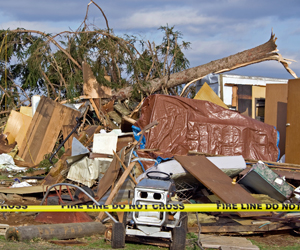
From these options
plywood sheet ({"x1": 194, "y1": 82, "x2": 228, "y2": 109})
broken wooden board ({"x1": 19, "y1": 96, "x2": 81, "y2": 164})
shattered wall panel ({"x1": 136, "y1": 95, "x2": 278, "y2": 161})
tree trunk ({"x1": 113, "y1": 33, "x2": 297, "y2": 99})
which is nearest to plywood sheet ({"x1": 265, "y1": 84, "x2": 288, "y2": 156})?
tree trunk ({"x1": 113, "y1": 33, "x2": 297, "y2": 99})

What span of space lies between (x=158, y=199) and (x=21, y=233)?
1857mm

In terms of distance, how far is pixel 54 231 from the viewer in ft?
15.6

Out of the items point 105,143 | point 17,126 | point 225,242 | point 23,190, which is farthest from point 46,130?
point 225,242

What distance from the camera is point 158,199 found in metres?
4.44

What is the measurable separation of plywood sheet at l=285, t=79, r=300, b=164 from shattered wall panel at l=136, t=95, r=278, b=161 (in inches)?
13.6

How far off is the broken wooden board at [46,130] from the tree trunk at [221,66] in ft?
6.22

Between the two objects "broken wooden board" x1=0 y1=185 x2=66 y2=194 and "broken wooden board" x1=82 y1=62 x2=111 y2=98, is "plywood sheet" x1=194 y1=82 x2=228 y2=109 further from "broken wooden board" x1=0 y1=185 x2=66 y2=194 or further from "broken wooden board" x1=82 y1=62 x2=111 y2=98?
"broken wooden board" x1=0 y1=185 x2=66 y2=194

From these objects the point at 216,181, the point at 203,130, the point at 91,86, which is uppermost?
the point at 91,86

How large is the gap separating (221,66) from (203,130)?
339cm

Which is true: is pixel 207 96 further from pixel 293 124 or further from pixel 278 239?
pixel 278 239

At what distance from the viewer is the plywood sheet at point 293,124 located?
841cm

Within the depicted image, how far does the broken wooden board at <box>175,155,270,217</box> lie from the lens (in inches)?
227

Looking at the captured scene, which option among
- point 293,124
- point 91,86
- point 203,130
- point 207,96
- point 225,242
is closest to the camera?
point 225,242

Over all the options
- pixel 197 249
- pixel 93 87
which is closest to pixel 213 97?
pixel 93 87
